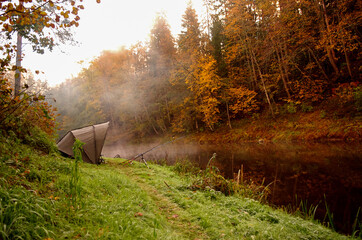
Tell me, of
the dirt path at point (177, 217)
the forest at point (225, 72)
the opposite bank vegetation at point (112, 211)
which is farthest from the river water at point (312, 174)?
the forest at point (225, 72)

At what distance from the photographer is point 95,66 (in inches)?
1248

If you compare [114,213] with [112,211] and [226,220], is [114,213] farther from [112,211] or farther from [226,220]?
[226,220]

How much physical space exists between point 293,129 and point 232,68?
10.1 meters

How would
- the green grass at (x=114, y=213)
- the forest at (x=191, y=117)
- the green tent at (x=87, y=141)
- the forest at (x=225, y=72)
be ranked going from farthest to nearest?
the forest at (x=225, y=72)
the green tent at (x=87, y=141)
the forest at (x=191, y=117)
the green grass at (x=114, y=213)

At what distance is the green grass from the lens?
2.14 metres

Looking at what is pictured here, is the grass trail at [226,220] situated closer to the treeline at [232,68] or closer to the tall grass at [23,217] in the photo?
the tall grass at [23,217]

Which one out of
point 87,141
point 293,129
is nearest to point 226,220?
point 87,141

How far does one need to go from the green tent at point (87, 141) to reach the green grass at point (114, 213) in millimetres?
4088

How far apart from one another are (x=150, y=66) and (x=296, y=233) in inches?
1081

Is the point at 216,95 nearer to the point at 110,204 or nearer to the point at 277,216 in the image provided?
the point at 277,216

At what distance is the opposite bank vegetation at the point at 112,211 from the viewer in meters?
2.17

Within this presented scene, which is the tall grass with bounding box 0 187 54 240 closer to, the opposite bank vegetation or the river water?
the opposite bank vegetation

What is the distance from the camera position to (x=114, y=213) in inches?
117

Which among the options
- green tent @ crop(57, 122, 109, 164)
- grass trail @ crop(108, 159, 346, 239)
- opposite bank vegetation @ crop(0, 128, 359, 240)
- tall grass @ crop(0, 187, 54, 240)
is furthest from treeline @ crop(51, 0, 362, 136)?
tall grass @ crop(0, 187, 54, 240)
